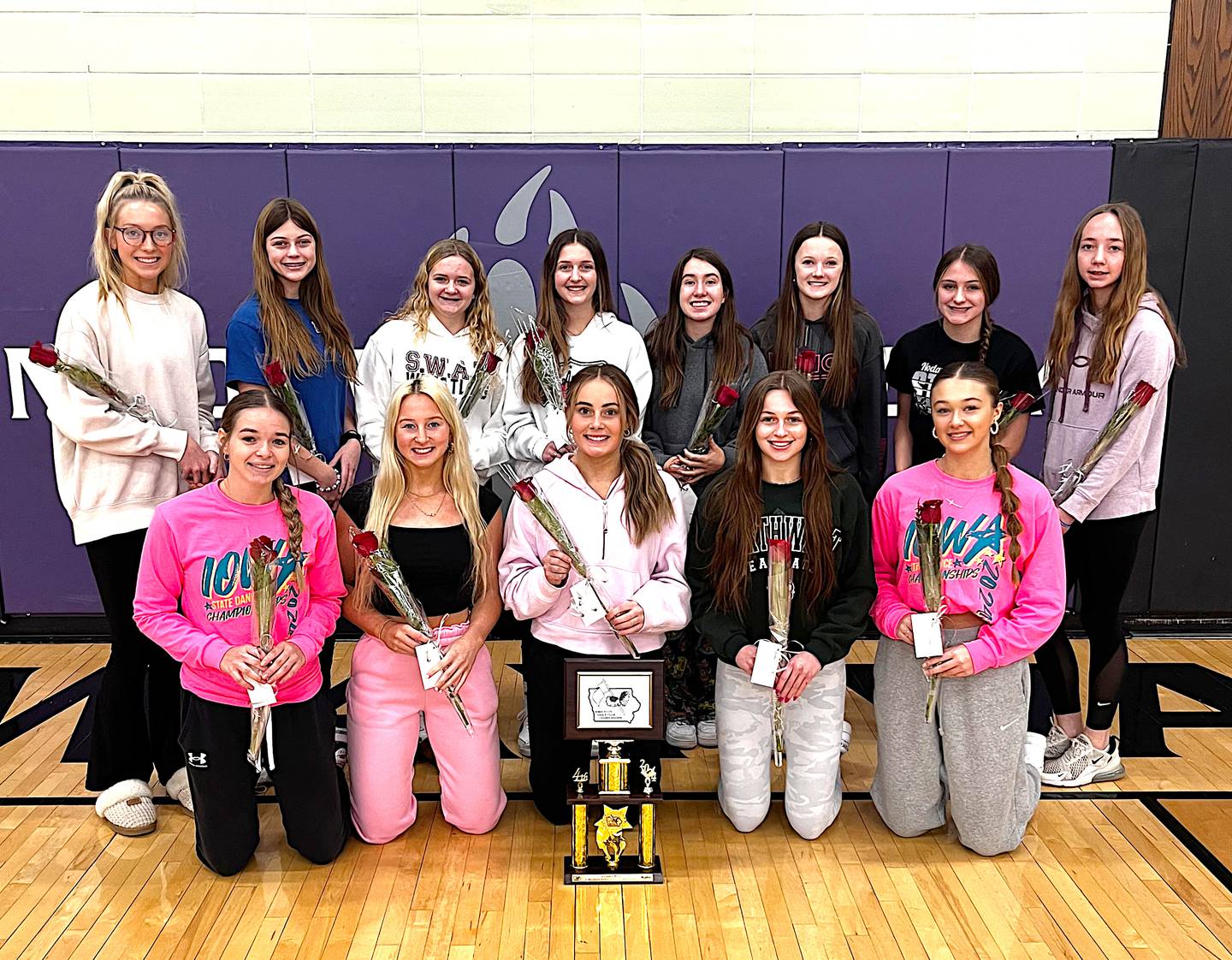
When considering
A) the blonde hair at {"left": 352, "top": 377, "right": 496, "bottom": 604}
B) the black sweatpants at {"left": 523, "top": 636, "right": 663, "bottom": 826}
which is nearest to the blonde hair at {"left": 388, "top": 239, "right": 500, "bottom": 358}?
the blonde hair at {"left": 352, "top": 377, "right": 496, "bottom": 604}

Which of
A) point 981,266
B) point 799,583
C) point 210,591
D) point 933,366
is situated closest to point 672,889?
point 799,583

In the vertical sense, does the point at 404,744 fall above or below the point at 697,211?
below

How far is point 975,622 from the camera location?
9.02ft

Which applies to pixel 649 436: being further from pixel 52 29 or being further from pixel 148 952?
pixel 52 29

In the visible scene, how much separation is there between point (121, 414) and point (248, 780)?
3.40ft

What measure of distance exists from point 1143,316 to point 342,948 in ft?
9.08

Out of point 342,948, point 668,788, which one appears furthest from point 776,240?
point 342,948

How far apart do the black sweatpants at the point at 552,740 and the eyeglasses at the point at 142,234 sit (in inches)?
58.8

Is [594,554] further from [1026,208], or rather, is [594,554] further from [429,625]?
[1026,208]

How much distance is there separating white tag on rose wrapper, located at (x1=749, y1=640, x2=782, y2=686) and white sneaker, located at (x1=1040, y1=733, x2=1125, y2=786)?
1090 millimetres

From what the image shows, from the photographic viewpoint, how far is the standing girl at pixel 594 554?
2779mm

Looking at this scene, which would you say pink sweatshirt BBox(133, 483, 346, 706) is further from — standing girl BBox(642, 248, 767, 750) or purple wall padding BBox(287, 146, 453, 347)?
purple wall padding BBox(287, 146, 453, 347)

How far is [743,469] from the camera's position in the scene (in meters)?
2.79

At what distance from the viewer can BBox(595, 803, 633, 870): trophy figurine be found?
2639 millimetres
